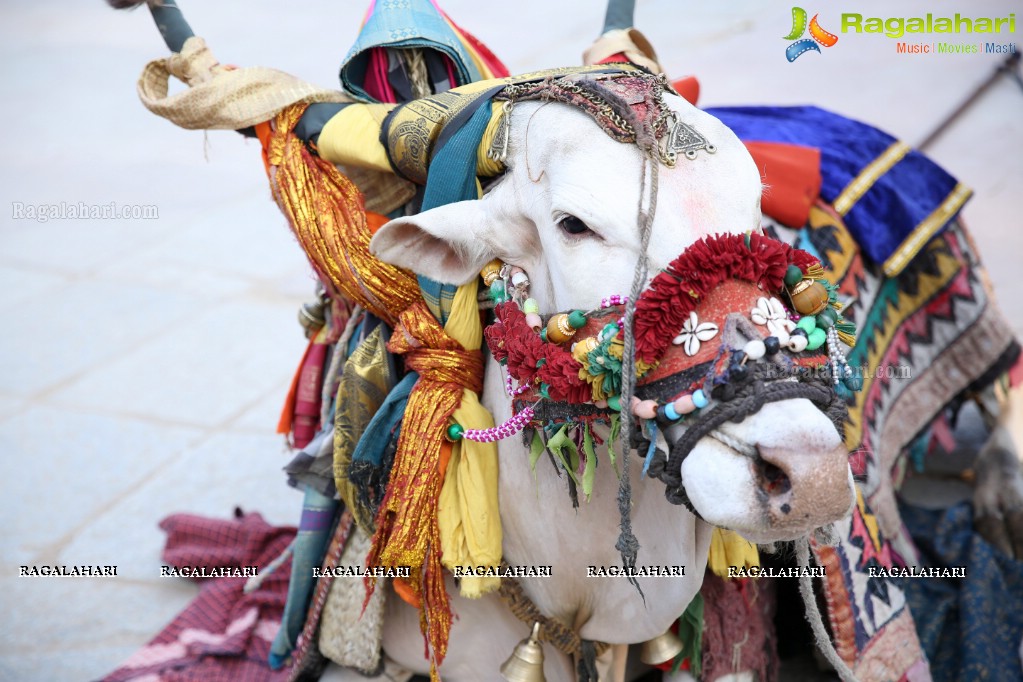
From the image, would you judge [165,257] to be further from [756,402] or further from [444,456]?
[756,402]

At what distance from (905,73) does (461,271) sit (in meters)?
6.68

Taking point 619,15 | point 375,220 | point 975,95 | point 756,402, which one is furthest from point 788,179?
point 975,95

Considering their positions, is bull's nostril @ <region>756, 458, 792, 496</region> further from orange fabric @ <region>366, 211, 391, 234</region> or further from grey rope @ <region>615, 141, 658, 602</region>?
orange fabric @ <region>366, 211, 391, 234</region>

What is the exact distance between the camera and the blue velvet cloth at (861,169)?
11.1 ft

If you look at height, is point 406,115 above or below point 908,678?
above

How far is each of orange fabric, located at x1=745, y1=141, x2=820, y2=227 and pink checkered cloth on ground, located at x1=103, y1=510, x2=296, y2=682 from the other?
224cm

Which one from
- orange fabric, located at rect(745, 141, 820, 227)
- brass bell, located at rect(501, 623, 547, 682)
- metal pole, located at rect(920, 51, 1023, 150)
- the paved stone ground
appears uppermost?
orange fabric, located at rect(745, 141, 820, 227)

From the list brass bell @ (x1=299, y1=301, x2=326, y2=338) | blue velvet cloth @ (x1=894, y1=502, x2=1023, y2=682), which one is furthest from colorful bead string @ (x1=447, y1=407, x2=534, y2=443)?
blue velvet cloth @ (x1=894, y1=502, x2=1023, y2=682)

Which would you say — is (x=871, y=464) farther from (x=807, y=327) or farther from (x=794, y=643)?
(x=807, y=327)

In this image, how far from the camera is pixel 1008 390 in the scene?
4023 millimetres

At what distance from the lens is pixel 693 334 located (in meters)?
1.63

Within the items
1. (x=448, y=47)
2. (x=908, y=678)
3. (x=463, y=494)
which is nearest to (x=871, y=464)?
(x=908, y=678)

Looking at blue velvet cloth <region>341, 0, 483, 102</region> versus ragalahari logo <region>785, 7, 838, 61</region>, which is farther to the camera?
ragalahari logo <region>785, 7, 838, 61</region>

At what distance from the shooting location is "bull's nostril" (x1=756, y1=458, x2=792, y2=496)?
1551 mm
